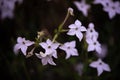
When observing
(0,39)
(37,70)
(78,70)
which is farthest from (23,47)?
(0,39)

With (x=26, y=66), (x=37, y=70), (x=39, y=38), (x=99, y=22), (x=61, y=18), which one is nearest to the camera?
(x=39, y=38)

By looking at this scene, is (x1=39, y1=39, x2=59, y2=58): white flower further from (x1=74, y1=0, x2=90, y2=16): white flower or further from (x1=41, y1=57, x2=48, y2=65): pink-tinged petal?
(x1=74, y1=0, x2=90, y2=16): white flower

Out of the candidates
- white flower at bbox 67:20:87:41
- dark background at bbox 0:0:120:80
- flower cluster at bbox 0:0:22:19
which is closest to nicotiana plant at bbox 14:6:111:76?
white flower at bbox 67:20:87:41

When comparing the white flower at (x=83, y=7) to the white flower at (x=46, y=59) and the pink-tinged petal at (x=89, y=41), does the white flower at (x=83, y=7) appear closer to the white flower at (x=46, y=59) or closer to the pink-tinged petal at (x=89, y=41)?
the pink-tinged petal at (x=89, y=41)

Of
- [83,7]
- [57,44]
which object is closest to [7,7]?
[83,7]

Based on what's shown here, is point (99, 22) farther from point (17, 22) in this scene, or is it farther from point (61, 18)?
point (17, 22)

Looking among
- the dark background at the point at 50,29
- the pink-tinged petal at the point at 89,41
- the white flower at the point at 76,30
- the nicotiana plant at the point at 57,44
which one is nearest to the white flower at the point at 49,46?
the nicotiana plant at the point at 57,44
